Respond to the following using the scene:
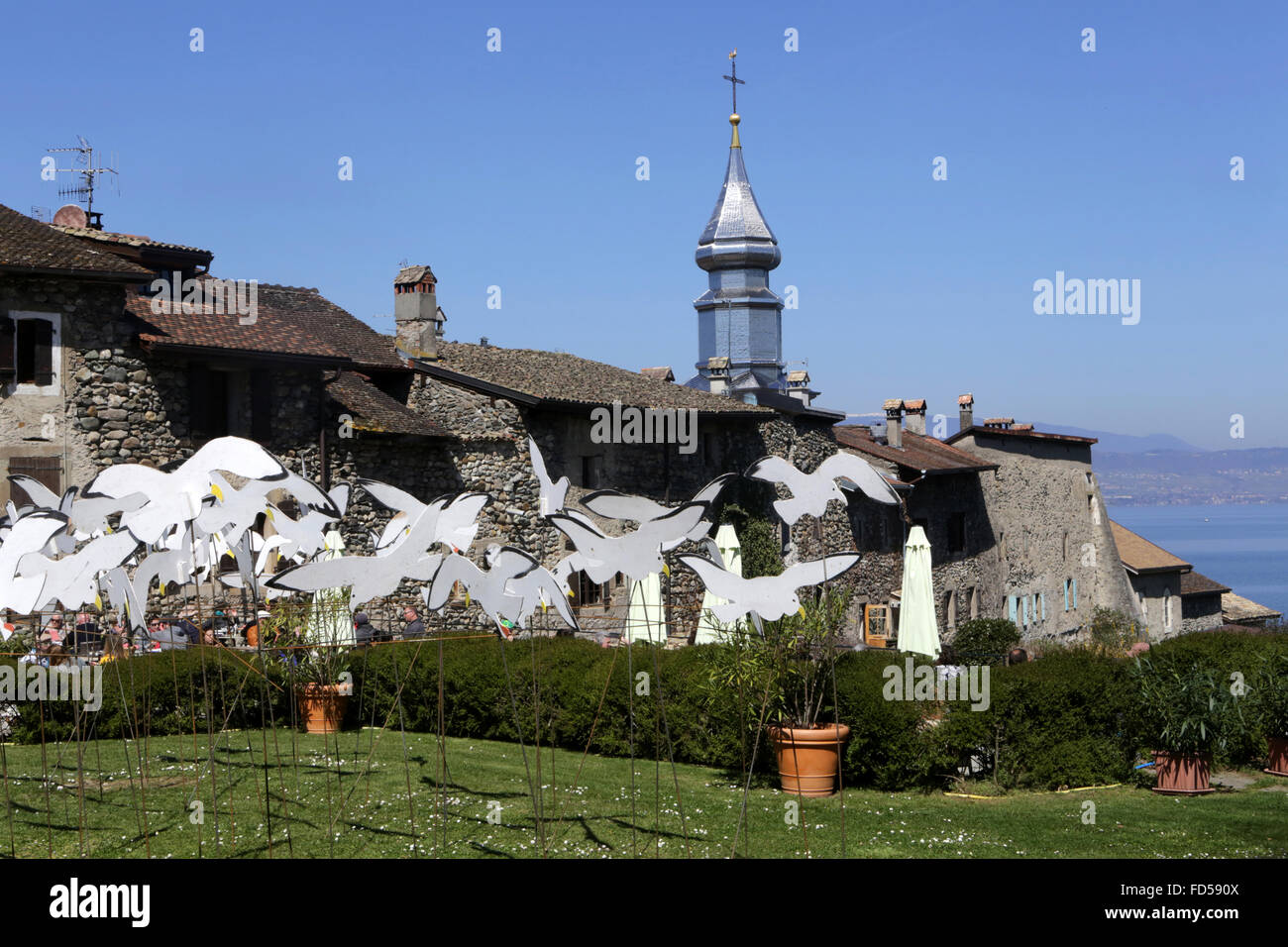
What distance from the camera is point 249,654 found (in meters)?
14.6

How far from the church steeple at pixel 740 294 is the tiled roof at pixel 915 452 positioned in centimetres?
1203

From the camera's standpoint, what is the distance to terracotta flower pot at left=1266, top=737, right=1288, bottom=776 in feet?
40.2

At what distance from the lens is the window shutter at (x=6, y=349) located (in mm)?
21172

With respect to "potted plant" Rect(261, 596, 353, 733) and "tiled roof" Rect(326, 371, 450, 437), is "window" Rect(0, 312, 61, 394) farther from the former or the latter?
"potted plant" Rect(261, 596, 353, 733)

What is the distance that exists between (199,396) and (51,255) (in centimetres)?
365

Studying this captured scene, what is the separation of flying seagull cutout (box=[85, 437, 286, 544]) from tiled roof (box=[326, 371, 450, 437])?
53.2 feet

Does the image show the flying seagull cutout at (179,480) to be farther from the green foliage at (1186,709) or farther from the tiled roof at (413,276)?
the tiled roof at (413,276)

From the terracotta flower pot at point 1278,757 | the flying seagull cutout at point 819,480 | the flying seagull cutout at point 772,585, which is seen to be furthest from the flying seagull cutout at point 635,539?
the terracotta flower pot at point 1278,757

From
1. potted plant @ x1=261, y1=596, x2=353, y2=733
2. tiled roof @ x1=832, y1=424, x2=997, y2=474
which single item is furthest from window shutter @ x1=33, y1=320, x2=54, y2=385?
tiled roof @ x1=832, y1=424, x2=997, y2=474

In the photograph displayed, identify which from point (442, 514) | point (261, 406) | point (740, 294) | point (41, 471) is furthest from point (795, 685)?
point (740, 294)

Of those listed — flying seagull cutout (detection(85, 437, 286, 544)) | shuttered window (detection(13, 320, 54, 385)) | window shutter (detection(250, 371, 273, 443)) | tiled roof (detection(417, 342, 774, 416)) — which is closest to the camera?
flying seagull cutout (detection(85, 437, 286, 544))

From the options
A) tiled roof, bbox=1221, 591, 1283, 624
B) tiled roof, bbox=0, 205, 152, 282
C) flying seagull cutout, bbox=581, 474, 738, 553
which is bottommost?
tiled roof, bbox=1221, 591, 1283, 624

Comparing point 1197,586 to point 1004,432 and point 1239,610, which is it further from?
point 1004,432

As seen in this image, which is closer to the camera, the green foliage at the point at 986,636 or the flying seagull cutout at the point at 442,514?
the flying seagull cutout at the point at 442,514
